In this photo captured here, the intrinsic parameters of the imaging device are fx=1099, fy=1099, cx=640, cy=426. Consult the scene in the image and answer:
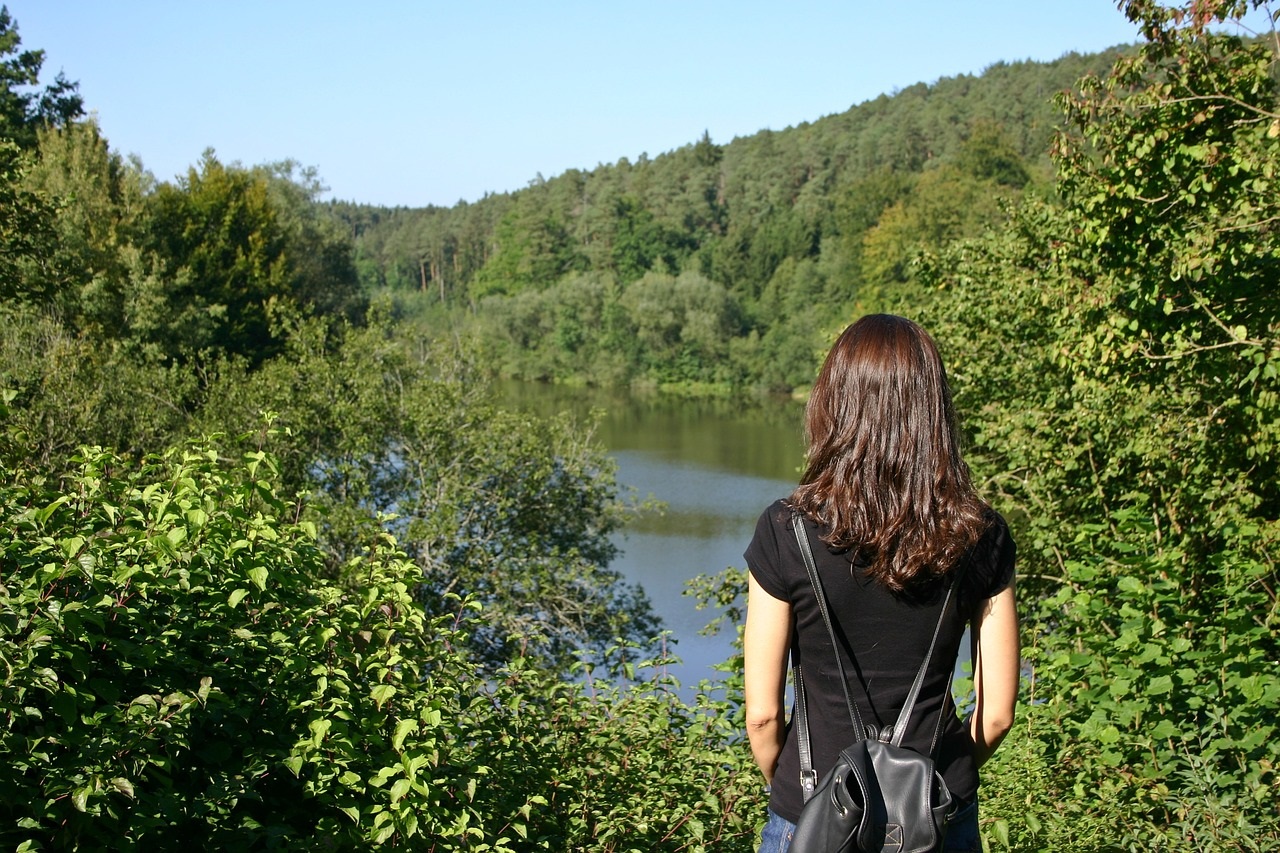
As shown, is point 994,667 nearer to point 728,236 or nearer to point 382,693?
point 382,693

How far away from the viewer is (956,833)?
177 cm

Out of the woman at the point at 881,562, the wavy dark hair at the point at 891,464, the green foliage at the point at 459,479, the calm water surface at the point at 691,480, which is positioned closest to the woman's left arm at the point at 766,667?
the woman at the point at 881,562

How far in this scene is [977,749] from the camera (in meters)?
1.89

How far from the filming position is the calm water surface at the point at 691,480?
18625 millimetres

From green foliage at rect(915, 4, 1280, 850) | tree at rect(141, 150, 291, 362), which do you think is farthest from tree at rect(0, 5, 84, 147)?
green foliage at rect(915, 4, 1280, 850)

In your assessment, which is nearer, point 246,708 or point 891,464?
point 891,464

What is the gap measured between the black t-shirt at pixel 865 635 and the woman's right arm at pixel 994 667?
0.06 metres

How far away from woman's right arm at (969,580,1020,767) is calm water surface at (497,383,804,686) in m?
7.05

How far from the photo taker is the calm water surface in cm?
1862

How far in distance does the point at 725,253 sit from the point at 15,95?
2228 inches

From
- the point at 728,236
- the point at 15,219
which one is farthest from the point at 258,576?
the point at 728,236

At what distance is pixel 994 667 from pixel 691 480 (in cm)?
2878

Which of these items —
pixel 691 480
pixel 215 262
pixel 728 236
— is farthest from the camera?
pixel 728 236

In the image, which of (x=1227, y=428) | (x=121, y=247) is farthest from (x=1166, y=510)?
(x=121, y=247)
